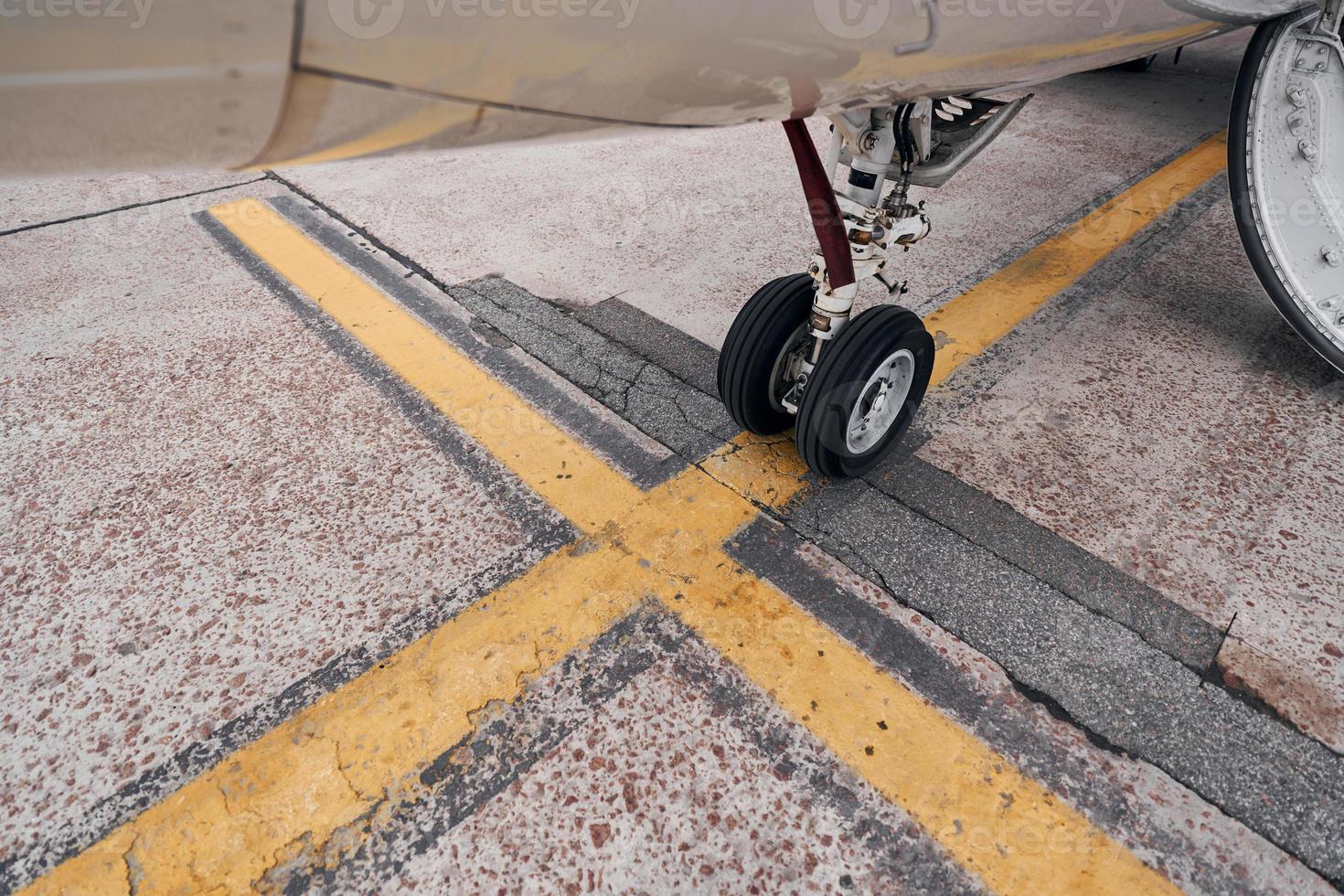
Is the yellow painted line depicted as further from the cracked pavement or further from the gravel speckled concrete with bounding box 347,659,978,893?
the gravel speckled concrete with bounding box 347,659,978,893

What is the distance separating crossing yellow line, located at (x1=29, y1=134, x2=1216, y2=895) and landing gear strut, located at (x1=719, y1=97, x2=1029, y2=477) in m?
0.23

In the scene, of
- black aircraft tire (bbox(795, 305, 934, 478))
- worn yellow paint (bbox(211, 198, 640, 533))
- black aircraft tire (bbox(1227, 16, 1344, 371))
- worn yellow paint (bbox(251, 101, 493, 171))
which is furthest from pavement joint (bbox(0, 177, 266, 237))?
black aircraft tire (bbox(1227, 16, 1344, 371))

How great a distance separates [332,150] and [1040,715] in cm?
167

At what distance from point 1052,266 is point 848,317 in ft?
→ 5.93

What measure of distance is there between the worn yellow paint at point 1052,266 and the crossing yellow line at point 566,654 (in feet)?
3.37

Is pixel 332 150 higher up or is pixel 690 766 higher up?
pixel 332 150

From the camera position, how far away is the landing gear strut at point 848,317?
1856 mm

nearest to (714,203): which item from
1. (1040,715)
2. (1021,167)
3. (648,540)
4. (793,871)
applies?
(1021,167)

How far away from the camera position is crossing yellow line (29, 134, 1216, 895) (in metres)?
1.38

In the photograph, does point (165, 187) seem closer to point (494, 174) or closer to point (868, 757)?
point (494, 174)

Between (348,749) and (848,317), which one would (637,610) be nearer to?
(348,749)

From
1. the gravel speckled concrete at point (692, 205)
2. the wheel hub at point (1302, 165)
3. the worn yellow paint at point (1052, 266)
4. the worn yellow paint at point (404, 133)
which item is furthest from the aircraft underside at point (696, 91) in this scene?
the gravel speckled concrete at point (692, 205)

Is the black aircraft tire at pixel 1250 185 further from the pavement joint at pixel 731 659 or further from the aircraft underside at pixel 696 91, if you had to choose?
the pavement joint at pixel 731 659

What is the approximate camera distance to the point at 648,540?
6.57ft
